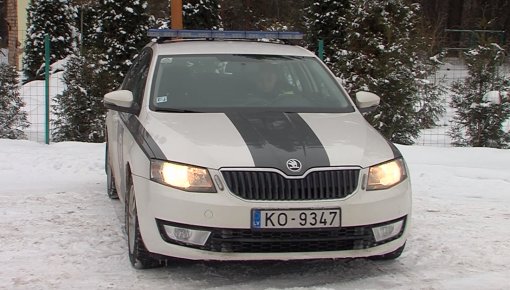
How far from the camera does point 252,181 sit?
→ 3.89m

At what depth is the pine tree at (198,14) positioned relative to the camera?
13.3 metres

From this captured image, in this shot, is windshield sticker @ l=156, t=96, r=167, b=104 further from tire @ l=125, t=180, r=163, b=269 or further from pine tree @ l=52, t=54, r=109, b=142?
pine tree @ l=52, t=54, r=109, b=142

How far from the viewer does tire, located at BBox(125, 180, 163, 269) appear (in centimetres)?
425

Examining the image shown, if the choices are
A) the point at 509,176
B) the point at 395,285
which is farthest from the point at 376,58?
the point at 395,285

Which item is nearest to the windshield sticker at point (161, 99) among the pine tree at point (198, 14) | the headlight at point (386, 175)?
the headlight at point (386, 175)

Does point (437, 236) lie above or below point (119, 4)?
below

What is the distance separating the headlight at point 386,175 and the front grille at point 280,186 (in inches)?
10.1

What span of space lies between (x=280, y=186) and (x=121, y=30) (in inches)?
361

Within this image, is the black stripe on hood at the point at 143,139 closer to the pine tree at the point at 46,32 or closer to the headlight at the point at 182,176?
the headlight at the point at 182,176

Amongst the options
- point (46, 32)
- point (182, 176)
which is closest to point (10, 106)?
point (182, 176)

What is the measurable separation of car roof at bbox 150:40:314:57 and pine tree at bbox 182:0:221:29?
24.8 feet

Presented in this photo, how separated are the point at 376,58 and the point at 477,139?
195 centimetres

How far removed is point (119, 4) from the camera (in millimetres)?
12156

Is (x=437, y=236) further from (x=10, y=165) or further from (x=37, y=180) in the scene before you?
(x=10, y=165)
